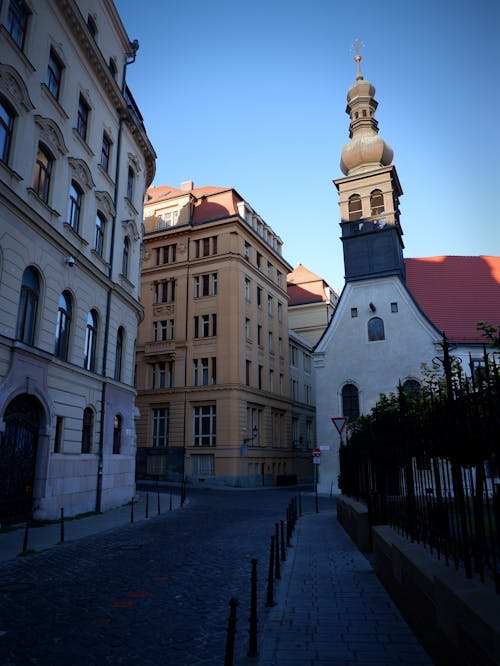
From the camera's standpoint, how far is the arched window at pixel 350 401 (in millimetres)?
36938

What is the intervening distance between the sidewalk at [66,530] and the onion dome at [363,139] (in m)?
32.0

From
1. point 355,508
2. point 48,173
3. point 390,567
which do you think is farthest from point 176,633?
point 48,173

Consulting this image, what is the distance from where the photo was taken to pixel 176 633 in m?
6.14

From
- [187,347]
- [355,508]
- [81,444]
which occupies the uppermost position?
[187,347]

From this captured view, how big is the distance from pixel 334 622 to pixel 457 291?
37.6 meters

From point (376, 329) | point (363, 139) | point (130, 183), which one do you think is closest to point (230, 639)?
point (130, 183)

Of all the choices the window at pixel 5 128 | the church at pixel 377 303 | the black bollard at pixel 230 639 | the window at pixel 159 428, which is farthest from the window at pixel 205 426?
the black bollard at pixel 230 639

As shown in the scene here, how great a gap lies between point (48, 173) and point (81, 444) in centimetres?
1013

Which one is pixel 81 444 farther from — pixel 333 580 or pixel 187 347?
pixel 187 347

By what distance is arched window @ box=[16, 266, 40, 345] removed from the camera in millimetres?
15977

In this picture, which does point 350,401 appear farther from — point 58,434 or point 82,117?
point 82,117

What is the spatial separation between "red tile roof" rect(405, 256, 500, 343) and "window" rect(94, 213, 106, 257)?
1009 inches

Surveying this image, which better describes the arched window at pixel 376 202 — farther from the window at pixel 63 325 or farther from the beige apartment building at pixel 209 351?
the window at pixel 63 325

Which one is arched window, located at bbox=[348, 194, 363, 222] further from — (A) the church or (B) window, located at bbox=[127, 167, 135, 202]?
(B) window, located at bbox=[127, 167, 135, 202]
